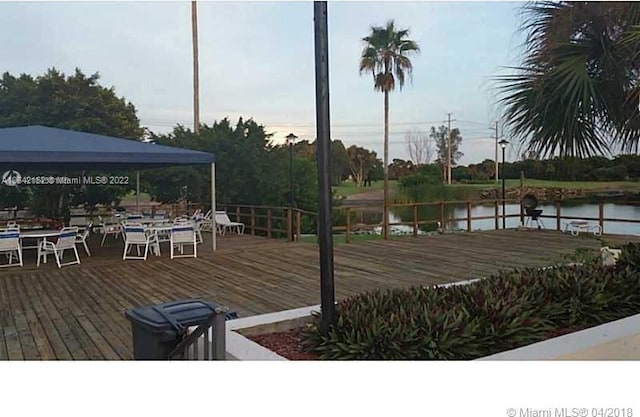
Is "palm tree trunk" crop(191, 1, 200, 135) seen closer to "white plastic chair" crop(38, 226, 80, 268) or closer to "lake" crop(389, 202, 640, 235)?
"lake" crop(389, 202, 640, 235)

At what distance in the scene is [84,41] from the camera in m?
16.6

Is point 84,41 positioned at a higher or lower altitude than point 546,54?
higher

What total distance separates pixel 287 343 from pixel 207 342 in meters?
0.61

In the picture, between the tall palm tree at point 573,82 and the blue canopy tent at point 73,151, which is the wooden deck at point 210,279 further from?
the tall palm tree at point 573,82

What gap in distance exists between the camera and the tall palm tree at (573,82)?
157 inches

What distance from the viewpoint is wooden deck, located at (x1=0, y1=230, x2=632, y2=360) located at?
160 inches

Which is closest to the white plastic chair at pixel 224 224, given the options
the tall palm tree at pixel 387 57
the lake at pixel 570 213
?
the lake at pixel 570 213

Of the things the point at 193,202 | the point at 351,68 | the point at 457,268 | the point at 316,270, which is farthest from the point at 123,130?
the point at 457,268

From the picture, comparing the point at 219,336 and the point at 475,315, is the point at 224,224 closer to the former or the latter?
the point at 475,315

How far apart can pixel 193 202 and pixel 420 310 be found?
13.1 meters

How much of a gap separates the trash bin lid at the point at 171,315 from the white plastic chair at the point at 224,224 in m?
8.76

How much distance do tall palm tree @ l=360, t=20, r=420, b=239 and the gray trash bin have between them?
17.0m

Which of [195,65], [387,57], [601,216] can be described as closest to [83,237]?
[601,216]
